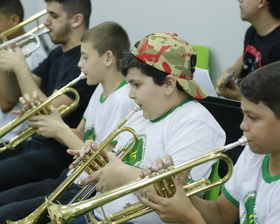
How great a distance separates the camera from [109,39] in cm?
195

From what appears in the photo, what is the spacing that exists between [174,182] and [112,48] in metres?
0.91

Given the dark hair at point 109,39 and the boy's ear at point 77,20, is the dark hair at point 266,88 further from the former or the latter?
the boy's ear at point 77,20

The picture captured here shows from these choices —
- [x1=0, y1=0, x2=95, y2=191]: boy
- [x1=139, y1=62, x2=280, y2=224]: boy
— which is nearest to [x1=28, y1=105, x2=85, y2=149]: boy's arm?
[x1=0, y1=0, x2=95, y2=191]: boy

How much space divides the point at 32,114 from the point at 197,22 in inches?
57.6

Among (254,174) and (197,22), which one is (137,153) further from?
(197,22)

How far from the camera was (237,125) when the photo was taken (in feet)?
5.85

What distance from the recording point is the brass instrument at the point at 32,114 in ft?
6.36

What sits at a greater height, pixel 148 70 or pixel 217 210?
pixel 148 70

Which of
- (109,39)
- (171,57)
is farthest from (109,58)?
(171,57)

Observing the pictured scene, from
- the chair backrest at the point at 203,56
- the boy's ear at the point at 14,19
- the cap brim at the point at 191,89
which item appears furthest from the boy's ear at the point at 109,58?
the boy's ear at the point at 14,19

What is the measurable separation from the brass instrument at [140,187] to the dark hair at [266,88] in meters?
0.11

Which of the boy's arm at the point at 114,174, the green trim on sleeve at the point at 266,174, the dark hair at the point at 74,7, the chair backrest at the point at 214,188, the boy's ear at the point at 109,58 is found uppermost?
the dark hair at the point at 74,7

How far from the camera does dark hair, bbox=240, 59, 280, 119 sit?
1.11 metres

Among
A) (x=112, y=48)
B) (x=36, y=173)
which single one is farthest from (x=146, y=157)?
(x=36, y=173)
